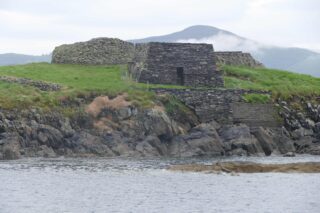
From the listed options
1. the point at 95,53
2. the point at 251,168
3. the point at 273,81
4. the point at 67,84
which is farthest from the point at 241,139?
the point at 95,53

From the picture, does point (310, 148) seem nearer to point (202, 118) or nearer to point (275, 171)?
point (202, 118)

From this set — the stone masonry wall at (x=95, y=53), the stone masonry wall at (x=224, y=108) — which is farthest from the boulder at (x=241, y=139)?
the stone masonry wall at (x=95, y=53)

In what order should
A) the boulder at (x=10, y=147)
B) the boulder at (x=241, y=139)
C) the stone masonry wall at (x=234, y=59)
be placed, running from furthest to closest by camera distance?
the stone masonry wall at (x=234, y=59)
the boulder at (x=241, y=139)
the boulder at (x=10, y=147)

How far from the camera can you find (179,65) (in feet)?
331

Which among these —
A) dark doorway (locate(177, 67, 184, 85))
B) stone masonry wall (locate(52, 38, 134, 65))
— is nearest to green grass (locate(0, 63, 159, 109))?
stone masonry wall (locate(52, 38, 134, 65))

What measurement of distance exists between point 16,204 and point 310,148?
42.5 m

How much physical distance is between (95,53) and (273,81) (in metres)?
22.0

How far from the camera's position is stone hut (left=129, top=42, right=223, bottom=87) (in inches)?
3944

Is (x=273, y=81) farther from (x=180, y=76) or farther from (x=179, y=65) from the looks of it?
(x=179, y=65)

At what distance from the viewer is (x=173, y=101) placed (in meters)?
91.2

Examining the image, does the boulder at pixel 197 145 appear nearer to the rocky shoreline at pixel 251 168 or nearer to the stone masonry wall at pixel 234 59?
the rocky shoreline at pixel 251 168

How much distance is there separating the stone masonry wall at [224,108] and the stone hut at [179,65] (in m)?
6.53

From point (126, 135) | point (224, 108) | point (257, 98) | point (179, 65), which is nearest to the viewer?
point (126, 135)

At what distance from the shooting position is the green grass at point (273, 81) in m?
99.3
